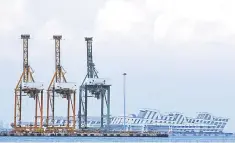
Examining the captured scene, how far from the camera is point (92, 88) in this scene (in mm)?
134000

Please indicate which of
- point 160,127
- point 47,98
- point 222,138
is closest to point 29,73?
point 47,98

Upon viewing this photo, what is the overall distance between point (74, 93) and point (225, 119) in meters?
75.1

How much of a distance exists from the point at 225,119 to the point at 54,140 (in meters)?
87.0

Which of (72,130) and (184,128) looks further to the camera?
(184,128)

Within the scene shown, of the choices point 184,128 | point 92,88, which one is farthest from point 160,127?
point 92,88

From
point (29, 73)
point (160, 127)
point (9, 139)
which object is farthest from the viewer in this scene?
point (160, 127)

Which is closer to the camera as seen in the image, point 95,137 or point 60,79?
point 95,137

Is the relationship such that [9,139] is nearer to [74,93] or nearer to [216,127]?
[74,93]

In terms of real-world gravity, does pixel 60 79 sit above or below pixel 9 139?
above

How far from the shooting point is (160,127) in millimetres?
196125

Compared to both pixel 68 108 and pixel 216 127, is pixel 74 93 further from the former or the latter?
pixel 216 127

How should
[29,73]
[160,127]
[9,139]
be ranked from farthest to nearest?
[160,127], [29,73], [9,139]

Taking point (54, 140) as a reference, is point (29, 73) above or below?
above

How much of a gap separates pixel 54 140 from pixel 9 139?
5955mm
